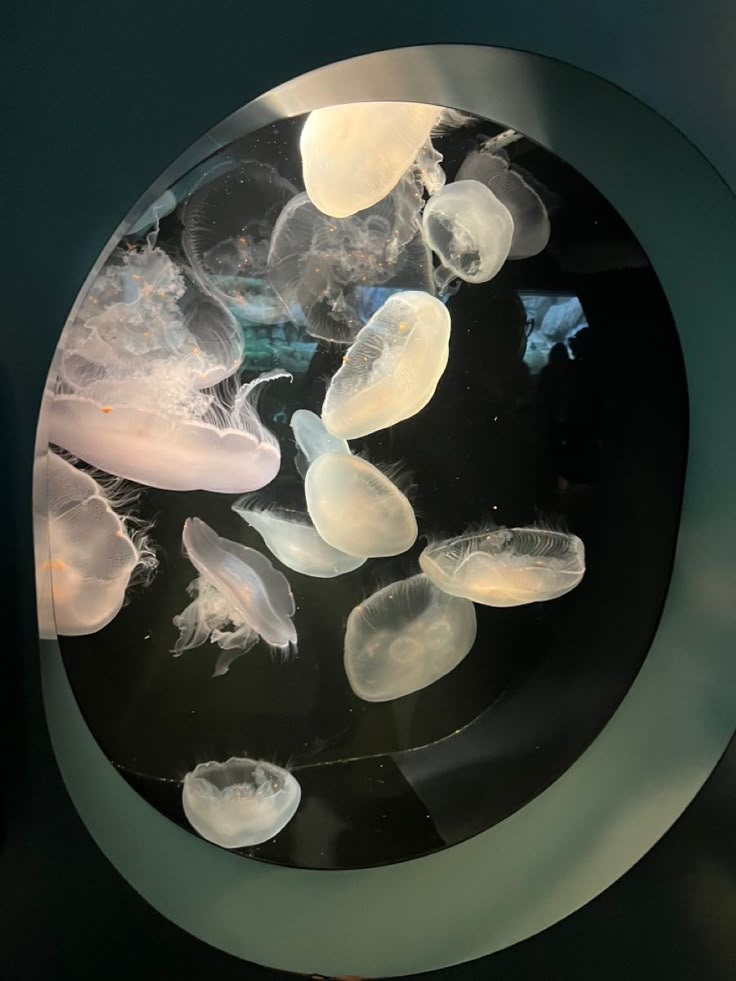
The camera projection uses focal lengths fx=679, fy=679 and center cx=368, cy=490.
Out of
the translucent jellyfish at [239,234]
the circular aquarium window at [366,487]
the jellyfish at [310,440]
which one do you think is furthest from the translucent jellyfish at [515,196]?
the jellyfish at [310,440]

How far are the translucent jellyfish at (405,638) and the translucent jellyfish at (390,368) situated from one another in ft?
1.02

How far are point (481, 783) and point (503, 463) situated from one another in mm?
592

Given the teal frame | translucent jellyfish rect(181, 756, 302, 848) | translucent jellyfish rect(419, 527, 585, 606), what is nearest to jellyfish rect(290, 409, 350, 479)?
translucent jellyfish rect(419, 527, 585, 606)

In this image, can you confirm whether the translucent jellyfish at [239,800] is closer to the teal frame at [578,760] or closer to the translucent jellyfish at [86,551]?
the teal frame at [578,760]

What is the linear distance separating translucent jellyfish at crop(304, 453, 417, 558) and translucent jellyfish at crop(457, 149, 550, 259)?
1.49 feet

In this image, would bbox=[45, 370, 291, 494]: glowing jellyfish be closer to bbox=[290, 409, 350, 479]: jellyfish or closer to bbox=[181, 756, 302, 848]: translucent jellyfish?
bbox=[290, 409, 350, 479]: jellyfish

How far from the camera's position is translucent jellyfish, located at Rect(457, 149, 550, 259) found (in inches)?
43.1

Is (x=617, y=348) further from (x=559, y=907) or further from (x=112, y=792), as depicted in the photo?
(x=112, y=792)

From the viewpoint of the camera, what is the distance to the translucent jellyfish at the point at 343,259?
1.05 m

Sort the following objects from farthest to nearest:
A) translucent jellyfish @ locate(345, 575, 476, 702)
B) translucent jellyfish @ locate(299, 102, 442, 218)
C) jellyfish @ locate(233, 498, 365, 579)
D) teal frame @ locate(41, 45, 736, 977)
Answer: translucent jellyfish @ locate(345, 575, 476, 702) → jellyfish @ locate(233, 498, 365, 579) → translucent jellyfish @ locate(299, 102, 442, 218) → teal frame @ locate(41, 45, 736, 977)

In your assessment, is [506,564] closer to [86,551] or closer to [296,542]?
[296,542]

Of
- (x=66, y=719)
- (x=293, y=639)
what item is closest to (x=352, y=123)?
(x=293, y=639)

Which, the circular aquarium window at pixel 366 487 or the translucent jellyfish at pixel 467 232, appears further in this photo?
the translucent jellyfish at pixel 467 232

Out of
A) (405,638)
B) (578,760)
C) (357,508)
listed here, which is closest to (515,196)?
(357,508)
